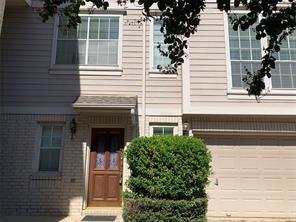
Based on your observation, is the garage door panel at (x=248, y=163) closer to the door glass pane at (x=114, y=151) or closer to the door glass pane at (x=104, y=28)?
the door glass pane at (x=114, y=151)

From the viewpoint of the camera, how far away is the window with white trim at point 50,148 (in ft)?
36.0

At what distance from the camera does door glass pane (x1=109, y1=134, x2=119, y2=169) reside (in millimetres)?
11088

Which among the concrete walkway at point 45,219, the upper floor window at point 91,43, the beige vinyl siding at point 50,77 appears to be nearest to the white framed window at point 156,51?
the beige vinyl siding at point 50,77

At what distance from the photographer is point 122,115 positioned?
1102 cm

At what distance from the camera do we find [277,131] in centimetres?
1088

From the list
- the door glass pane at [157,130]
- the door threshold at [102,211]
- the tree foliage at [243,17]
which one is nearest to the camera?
the tree foliage at [243,17]

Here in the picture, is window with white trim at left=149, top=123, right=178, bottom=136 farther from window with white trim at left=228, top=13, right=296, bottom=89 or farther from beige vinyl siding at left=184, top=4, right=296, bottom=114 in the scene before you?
window with white trim at left=228, top=13, right=296, bottom=89

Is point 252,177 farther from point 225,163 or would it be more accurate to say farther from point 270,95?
point 270,95

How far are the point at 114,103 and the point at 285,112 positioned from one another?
4957mm

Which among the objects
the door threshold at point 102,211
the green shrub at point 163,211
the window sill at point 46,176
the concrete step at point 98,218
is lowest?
the concrete step at point 98,218

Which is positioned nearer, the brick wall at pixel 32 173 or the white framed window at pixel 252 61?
the brick wall at pixel 32 173

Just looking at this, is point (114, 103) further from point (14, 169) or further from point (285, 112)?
point (285, 112)

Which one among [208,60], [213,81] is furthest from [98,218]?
[208,60]

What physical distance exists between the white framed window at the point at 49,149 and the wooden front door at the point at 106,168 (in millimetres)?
978
